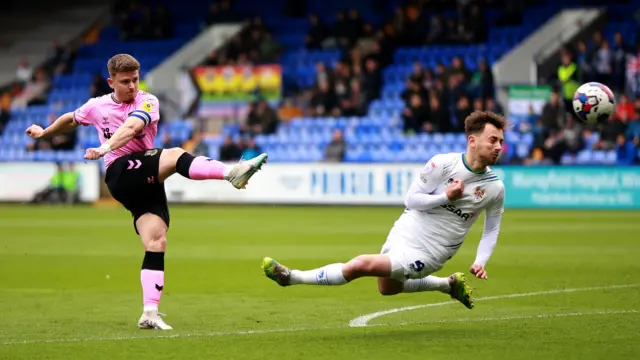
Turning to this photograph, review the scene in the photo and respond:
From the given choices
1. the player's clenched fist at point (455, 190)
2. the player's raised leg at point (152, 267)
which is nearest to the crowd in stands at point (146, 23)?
the player's raised leg at point (152, 267)

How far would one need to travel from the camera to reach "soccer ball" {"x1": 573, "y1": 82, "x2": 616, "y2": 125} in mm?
12352

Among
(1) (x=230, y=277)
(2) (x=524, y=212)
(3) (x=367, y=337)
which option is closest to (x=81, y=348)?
(3) (x=367, y=337)

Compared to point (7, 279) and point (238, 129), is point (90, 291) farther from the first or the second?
point (238, 129)

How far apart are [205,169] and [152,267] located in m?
0.85

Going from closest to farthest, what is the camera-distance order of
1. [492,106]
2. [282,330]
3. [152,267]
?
1. [282,330]
2. [152,267]
3. [492,106]

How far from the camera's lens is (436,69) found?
32.6 meters

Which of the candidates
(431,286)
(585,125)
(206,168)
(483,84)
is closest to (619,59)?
(585,125)

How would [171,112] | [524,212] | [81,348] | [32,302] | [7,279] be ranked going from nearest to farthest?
[81,348], [32,302], [7,279], [524,212], [171,112]

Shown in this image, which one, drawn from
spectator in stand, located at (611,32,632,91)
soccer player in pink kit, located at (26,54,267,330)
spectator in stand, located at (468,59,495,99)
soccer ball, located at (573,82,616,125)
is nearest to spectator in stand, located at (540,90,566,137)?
spectator in stand, located at (611,32,632,91)

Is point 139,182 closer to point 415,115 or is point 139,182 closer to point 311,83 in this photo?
point 415,115

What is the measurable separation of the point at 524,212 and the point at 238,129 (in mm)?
11520

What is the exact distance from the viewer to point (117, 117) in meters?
8.58

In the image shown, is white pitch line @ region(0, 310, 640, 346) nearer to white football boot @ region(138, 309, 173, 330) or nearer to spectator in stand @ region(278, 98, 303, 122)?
white football boot @ region(138, 309, 173, 330)

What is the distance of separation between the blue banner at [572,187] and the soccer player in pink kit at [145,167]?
18889 millimetres
